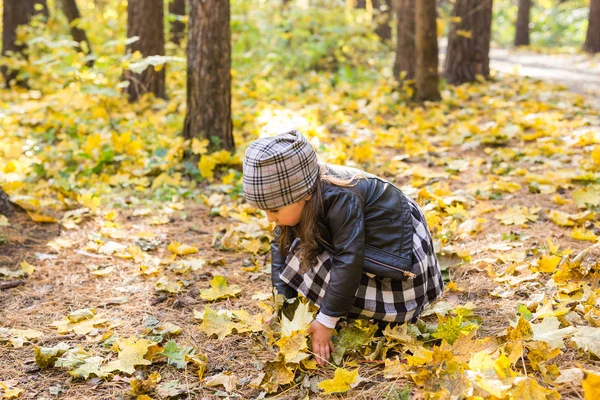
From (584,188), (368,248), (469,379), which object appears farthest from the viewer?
(584,188)

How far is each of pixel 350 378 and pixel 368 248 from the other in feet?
1.66

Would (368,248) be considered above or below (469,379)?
above

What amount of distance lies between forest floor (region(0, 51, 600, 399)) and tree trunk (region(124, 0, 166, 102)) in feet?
6.72

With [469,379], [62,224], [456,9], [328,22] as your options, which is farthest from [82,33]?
[469,379]

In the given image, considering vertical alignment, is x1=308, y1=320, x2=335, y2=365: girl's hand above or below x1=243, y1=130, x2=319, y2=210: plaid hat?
below

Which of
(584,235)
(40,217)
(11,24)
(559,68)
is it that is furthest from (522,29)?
(40,217)

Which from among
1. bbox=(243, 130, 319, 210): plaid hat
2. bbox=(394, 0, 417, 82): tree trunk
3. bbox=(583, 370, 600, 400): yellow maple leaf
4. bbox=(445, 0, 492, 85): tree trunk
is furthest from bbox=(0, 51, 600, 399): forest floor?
bbox=(445, 0, 492, 85): tree trunk

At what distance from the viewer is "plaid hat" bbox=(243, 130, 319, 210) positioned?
1.90 metres

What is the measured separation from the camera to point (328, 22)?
391 inches

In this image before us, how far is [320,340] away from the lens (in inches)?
80.0

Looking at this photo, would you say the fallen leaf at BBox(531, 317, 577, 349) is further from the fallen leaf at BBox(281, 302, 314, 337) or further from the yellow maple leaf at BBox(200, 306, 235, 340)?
the yellow maple leaf at BBox(200, 306, 235, 340)

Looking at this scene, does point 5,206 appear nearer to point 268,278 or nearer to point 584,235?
point 268,278

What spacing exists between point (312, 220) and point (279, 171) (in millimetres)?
238

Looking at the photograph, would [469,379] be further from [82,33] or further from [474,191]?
[82,33]
